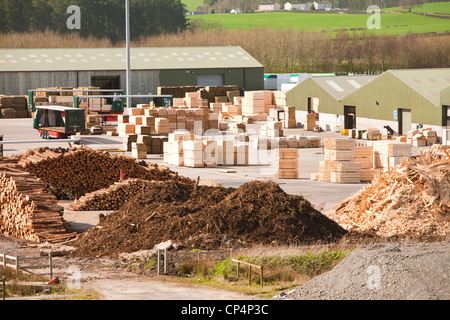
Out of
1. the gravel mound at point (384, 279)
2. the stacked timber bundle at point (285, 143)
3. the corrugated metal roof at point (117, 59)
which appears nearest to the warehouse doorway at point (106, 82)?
the corrugated metal roof at point (117, 59)

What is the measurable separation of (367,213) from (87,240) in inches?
343

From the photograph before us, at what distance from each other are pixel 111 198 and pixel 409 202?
10603 mm

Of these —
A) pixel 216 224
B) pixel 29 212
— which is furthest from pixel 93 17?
pixel 216 224

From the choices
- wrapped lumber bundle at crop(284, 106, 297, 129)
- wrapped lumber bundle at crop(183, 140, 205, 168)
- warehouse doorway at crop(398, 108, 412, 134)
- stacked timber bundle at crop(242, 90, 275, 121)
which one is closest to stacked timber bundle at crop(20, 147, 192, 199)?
wrapped lumber bundle at crop(183, 140, 205, 168)

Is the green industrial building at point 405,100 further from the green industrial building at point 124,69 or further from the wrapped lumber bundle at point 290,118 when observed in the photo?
the green industrial building at point 124,69

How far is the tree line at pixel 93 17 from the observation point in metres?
130

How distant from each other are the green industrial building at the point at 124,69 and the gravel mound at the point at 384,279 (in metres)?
68.1

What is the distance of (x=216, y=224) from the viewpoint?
2031 cm

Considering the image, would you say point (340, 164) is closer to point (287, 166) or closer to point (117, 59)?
point (287, 166)

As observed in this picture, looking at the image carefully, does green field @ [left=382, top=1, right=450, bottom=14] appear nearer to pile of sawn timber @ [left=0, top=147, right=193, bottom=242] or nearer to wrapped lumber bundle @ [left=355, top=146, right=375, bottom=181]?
wrapped lumber bundle @ [left=355, top=146, right=375, bottom=181]

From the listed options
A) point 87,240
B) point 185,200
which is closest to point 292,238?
point 185,200

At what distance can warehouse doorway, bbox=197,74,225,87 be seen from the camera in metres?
85.2

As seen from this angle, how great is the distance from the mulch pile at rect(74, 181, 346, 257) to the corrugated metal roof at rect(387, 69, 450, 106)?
3221 centimetres
